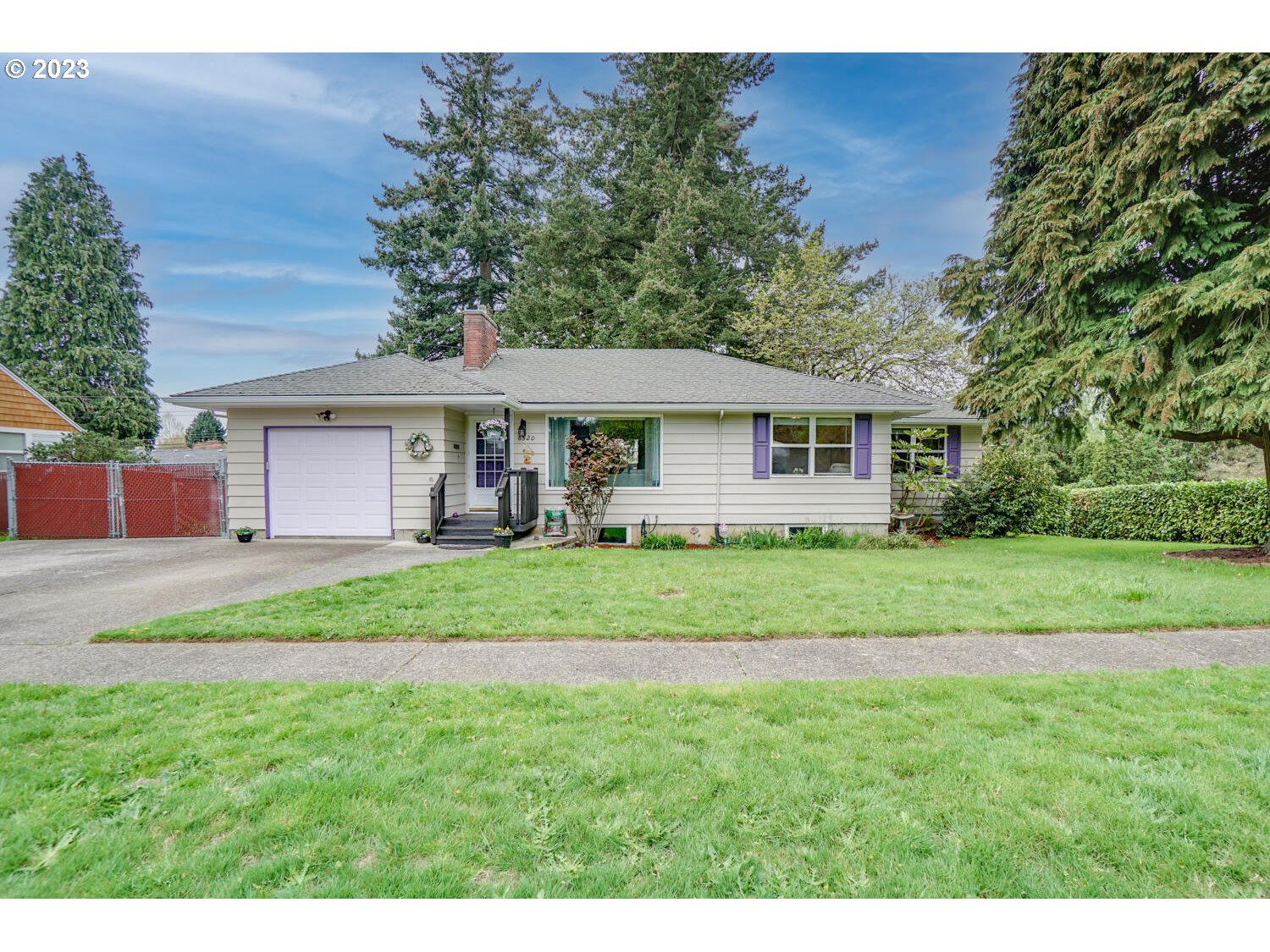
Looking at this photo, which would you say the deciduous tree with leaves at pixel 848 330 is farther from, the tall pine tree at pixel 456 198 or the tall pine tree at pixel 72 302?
the tall pine tree at pixel 72 302

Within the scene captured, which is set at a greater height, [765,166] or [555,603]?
[765,166]

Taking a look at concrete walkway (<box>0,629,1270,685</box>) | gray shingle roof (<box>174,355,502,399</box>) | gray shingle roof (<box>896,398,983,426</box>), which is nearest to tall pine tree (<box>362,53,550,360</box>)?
gray shingle roof (<box>174,355,502,399</box>)

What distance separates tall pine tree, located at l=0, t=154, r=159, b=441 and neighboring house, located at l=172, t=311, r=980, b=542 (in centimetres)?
1825

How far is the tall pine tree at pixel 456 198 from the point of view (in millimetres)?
21281

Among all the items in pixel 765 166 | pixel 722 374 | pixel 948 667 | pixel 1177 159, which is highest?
pixel 765 166

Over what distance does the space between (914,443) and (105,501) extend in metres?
17.4

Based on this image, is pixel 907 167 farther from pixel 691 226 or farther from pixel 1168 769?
pixel 1168 769

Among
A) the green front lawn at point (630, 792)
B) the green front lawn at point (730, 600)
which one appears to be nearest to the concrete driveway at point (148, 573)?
the green front lawn at point (730, 600)

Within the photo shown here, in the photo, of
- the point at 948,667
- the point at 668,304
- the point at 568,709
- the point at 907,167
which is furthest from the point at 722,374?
the point at 568,709

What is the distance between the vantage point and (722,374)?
12273 mm

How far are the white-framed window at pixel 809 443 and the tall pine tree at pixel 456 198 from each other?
14951 millimetres

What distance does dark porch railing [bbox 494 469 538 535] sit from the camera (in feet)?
31.3

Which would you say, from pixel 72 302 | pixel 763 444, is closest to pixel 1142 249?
pixel 763 444
